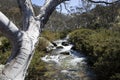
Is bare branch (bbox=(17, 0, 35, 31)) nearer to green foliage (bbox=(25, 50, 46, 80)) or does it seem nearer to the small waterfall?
green foliage (bbox=(25, 50, 46, 80))

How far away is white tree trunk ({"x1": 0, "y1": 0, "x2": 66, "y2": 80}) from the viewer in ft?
8.32

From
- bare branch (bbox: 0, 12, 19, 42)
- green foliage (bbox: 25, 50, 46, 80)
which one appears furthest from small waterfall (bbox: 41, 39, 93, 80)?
bare branch (bbox: 0, 12, 19, 42)

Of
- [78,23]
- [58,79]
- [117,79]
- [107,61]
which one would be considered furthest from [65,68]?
[78,23]

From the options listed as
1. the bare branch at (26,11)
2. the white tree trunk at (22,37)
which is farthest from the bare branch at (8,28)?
the bare branch at (26,11)

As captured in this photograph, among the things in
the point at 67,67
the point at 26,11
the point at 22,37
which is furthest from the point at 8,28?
the point at 67,67

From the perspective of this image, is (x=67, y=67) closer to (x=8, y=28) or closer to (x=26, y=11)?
(x=26, y=11)

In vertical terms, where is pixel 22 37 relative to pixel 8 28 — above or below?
below

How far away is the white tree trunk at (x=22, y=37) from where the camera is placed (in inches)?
99.9

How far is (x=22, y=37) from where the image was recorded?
2652mm

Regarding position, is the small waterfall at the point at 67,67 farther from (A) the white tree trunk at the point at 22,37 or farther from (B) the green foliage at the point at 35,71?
(A) the white tree trunk at the point at 22,37

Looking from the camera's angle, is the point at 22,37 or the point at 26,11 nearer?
the point at 22,37

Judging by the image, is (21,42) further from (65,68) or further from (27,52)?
(65,68)

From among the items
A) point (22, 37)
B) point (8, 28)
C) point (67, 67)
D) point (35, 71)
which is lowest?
point (67, 67)

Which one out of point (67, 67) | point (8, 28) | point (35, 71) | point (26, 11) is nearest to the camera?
point (8, 28)
